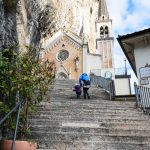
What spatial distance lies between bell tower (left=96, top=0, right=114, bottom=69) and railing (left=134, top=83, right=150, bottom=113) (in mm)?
35961

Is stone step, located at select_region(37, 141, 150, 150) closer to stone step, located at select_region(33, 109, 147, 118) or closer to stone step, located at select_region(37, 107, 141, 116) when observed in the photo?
stone step, located at select_region(33, 109, 147, 118)

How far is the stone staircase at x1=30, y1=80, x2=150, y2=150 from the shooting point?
23.8 feet

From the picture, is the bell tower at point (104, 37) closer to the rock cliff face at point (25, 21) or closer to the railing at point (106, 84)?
the rock cliff face at point (25, 21)

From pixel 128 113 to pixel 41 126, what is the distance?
3.37 m

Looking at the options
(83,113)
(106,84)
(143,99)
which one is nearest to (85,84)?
(106,84)

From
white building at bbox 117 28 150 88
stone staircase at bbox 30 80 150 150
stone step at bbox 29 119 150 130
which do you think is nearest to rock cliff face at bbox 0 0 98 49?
stone step at bbox 29 119 150 130

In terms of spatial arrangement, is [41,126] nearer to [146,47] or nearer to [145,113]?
[145,113]

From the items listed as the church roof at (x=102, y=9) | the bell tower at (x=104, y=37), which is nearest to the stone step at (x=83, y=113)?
the bell tower at (x=104, y=37)

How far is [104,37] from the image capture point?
5419 centimetres

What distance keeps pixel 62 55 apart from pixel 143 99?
31722mm

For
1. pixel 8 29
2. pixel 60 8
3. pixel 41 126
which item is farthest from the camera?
pixel 60 8

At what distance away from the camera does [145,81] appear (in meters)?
14.0

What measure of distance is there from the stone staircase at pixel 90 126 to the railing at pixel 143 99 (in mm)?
297

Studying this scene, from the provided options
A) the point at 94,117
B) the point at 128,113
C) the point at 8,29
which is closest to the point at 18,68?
the point at 8,29
